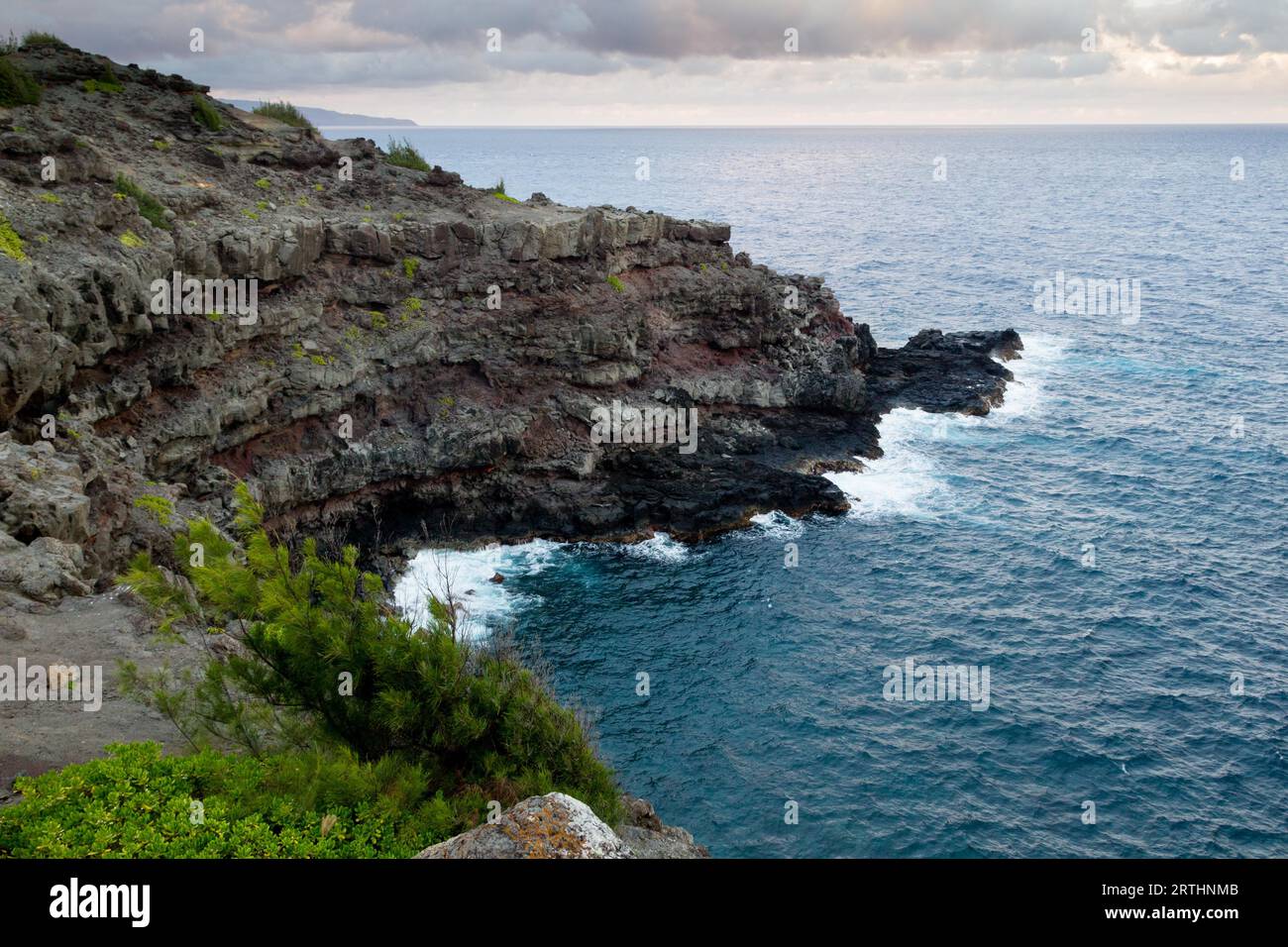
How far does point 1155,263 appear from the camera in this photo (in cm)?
12975

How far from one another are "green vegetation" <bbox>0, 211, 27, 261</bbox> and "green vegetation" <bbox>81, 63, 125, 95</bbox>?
22.2 meters

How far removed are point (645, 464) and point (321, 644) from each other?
40.4 meters

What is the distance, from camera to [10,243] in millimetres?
37406

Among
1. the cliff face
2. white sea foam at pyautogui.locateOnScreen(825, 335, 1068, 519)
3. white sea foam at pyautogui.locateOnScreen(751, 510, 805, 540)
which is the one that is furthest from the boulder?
white sea foam at pyautogui.locateOnScreen(825, 335, 1068, 519)

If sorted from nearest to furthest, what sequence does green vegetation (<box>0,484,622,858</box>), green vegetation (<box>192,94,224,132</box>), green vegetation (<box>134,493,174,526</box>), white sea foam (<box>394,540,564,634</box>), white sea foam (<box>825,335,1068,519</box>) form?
green vegetation (<box>0,484,622,858</box>)
green vegetation (<box>134,493,174,526</box>)
white sea foam (<box>394,540,564,634</box>)
green vegetation (<box>192,94,224,132</box>)
white sea foam (<box>825,335,1068,519</box>)

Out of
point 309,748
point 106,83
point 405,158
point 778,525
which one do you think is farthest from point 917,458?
point 106,83

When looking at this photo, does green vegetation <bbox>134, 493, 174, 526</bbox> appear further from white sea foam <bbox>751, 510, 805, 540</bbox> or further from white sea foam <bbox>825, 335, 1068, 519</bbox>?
white sea foam <bbox>825, 335, 1068, 519</bbox>

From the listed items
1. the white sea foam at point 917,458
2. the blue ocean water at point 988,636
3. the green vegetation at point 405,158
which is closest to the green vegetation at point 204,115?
the green vegetation at point 405,158

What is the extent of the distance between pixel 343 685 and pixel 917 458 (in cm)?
5209

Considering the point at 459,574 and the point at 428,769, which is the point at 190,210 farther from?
the point at 428,769

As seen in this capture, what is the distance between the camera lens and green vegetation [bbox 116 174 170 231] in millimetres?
44531

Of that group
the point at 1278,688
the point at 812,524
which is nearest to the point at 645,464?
the point at 812,524

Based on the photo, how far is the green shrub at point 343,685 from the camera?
19078mm
